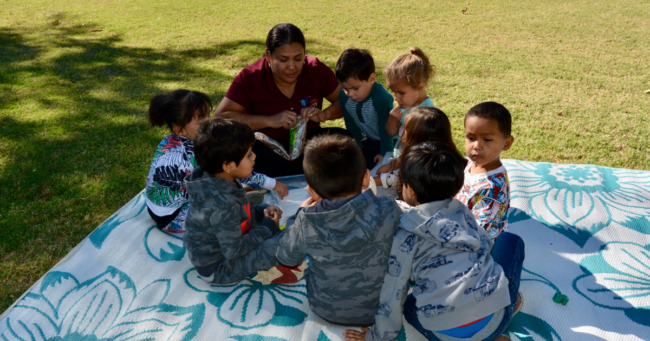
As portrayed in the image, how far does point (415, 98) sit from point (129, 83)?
5179 millimetres

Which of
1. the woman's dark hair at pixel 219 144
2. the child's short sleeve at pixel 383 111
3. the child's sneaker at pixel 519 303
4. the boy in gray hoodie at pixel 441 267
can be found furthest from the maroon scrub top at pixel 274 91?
the child's sneaker at pixel 519 303

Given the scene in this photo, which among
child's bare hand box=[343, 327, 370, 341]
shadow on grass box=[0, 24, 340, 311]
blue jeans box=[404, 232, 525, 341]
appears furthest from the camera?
shadow on grass box=[0, 24, 340, 311]

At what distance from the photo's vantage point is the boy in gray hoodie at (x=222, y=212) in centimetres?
241

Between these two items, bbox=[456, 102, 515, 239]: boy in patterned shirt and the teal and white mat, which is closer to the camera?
the teal and white mat

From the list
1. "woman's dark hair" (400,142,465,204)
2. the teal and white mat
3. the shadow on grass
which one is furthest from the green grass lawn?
"woman's dark hair" (400,142,465,204)

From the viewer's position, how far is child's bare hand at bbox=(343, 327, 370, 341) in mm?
2174

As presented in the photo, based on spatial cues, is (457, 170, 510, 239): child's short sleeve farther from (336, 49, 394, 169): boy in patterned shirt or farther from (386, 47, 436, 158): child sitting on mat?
(336, 49, 394, 169): boy in patterned shirt

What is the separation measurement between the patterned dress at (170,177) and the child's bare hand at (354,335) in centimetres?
156

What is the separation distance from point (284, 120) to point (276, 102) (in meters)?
0.32

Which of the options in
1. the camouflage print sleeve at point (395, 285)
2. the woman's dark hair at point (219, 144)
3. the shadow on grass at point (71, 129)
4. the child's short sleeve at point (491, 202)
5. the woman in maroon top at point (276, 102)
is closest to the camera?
the camouflage print sleeve at point (395, 285)

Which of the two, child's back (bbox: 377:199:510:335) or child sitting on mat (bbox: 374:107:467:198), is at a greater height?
child sitting on mat (bbox: 374:107:467:198)

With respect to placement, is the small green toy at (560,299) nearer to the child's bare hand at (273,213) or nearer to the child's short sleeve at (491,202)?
the child's short sleeve at (491,202)

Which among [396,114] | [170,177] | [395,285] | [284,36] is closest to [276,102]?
[284,36]

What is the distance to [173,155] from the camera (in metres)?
3.01
